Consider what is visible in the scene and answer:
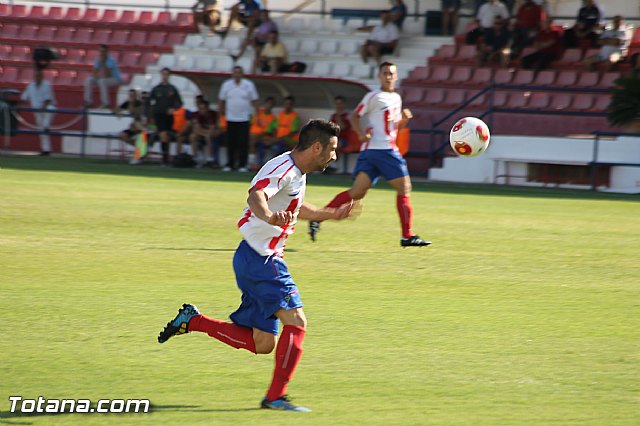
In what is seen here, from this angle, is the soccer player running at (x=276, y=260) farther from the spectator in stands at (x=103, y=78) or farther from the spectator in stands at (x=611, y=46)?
the spectator in stands at (x=103, y=78)

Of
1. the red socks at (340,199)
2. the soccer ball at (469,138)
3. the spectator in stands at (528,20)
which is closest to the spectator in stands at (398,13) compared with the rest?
the spectator in stands at (528,20)

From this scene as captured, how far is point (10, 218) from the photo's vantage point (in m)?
14.0

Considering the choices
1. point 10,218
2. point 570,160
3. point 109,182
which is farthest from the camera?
point 570,160

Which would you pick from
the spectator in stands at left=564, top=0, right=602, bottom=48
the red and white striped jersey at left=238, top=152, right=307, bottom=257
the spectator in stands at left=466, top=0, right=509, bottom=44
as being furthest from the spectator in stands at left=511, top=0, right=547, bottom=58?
the red and white striped jersey at left=238, top=152, right=307, bottom=257

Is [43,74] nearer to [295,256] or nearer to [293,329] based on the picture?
[295,256]

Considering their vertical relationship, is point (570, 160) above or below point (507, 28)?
below

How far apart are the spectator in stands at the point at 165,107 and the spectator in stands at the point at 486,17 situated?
7.82 m

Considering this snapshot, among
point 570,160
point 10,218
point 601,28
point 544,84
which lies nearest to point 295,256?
point 10,218

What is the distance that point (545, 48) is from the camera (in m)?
26.1

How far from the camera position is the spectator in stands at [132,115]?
26719 mm

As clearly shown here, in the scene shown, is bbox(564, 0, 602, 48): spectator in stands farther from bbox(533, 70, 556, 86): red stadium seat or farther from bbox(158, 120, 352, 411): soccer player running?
bbox(158, 120, 352, 411): soccer player running

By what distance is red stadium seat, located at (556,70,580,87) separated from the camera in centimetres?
2534

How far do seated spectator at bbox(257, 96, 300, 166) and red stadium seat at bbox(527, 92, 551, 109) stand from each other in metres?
5.67

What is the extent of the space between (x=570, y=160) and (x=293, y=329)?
18.1m
